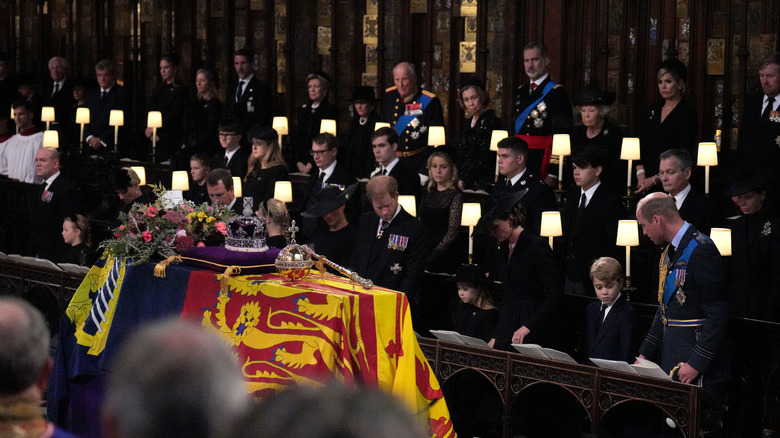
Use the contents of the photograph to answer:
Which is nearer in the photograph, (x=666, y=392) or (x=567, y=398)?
(x=666, y=392)

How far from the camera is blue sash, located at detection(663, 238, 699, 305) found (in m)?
5.71

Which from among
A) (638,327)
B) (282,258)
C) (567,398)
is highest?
(282,258)

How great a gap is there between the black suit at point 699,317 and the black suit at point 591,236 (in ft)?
4.83

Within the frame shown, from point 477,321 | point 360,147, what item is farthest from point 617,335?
point 360,147

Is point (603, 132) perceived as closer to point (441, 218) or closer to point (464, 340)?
point (441, 218)

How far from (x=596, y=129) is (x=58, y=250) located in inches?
171

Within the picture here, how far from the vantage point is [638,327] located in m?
6.29

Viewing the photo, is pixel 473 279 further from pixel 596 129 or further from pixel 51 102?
pixel 51 102

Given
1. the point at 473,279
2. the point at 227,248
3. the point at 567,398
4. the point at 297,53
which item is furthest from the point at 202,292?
the point at 297,53

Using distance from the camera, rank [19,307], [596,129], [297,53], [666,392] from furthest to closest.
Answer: [297,53] → [596,129] → [666,392] → [19,307]

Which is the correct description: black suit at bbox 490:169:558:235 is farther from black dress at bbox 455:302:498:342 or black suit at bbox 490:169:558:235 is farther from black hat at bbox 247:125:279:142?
black hat at bbox 247:125:279:142

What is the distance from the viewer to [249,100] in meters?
11.6

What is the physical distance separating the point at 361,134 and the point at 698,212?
13.1ft

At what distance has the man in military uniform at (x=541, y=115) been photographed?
9.08 m
